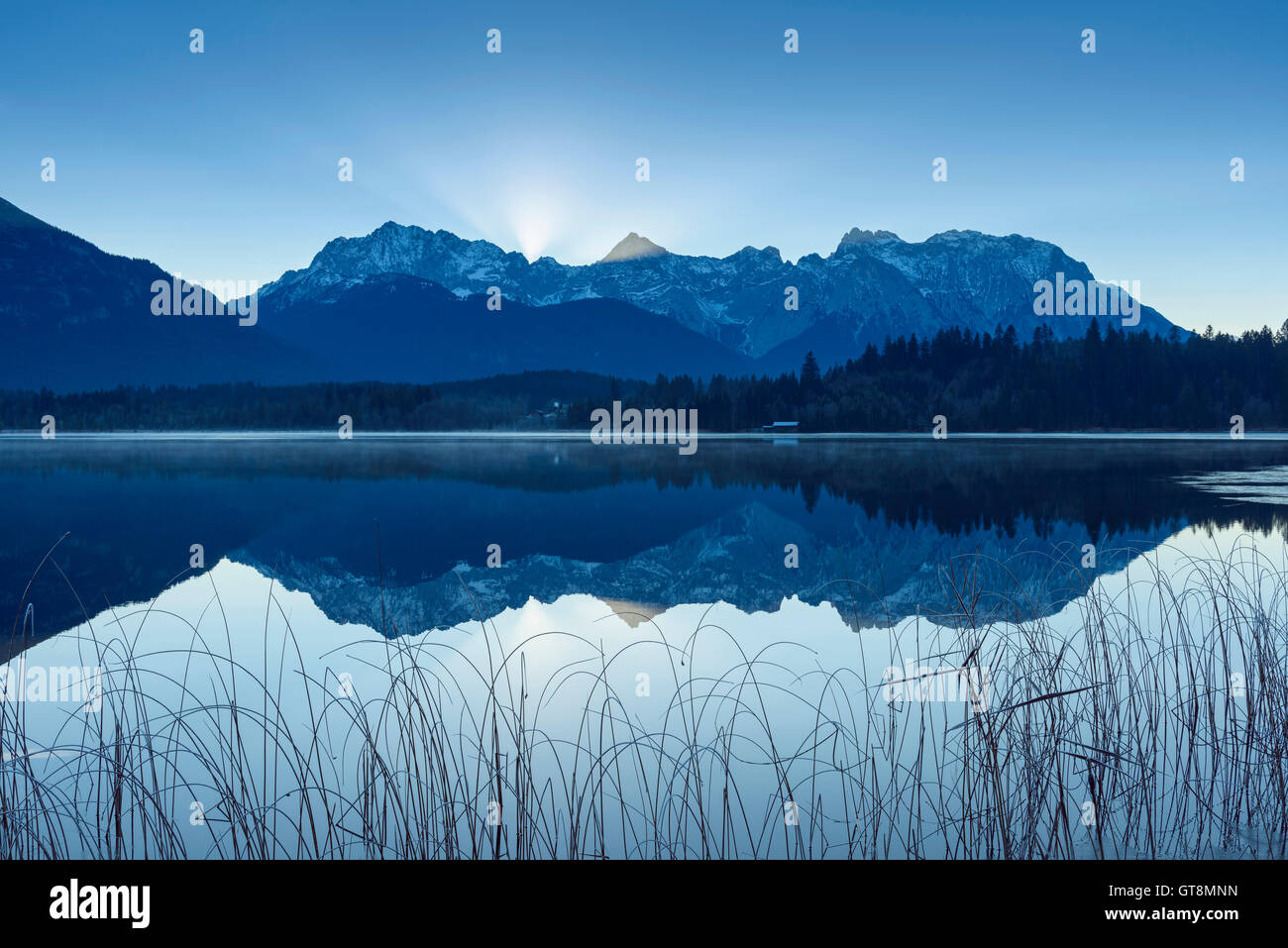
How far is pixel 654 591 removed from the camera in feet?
56.5

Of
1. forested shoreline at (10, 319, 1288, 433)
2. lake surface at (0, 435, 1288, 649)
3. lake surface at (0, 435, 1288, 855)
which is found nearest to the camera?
lake surface at (0, 435, 1288, 855)

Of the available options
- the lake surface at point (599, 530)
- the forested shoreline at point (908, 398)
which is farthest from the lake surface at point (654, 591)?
the forested shoreline at point (908, 398)

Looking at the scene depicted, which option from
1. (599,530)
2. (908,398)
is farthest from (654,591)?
(908,398)

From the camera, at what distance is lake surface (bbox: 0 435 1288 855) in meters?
7.50

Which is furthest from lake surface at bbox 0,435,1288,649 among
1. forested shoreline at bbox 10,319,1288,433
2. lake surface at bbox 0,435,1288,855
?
forested shoreline at bbox 10,319,1288,433

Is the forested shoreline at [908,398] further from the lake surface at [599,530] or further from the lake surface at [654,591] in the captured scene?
the lake surface at [654,591]

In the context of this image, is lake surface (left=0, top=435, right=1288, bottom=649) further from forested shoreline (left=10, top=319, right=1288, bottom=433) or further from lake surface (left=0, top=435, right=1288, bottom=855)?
forested shoreline (left=10, top=319, right=1288, bottom=433)

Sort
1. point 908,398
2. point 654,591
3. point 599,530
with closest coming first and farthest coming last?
point 654,591 → point 599,530 → point 908,398

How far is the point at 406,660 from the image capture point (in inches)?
481

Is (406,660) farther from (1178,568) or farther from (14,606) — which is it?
(1178,568)

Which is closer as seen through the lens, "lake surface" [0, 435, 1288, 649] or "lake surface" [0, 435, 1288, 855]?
"lake surface" [0, 435, 1288, 855]

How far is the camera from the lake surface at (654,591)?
7.50 meters

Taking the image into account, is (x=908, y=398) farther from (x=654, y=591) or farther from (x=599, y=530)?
(x=654, y=591)

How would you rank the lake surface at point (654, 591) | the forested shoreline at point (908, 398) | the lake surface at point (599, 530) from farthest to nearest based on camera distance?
Result: the forested shoreline at point (908, 398)
the lake surface at point (599, 530)
the lake surface at point (654, 591)
